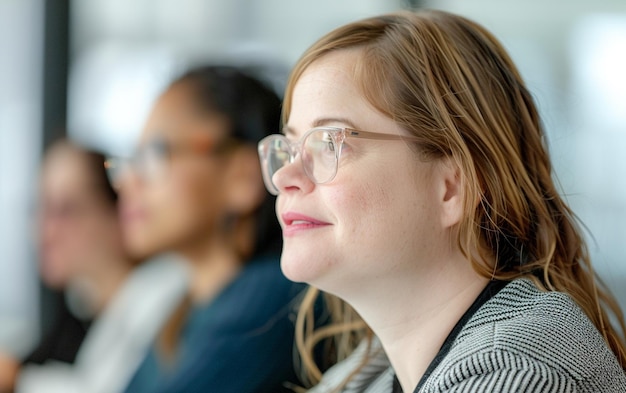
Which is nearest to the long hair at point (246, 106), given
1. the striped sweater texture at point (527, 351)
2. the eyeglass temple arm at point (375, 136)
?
the eyeglass temple arm at point (375, 136)

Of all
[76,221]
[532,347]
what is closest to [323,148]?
[532,347]

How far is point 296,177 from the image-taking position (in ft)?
4.46

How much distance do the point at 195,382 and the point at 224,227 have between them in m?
0.49

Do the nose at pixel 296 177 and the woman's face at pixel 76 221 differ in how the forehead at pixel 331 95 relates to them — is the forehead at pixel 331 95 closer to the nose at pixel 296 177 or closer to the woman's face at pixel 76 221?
the nose at pixel 296 177

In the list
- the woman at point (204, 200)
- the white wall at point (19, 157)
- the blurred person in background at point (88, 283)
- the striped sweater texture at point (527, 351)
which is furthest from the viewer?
the white wall at point (19, 157)

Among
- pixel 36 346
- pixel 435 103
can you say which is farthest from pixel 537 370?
pixel 36 346

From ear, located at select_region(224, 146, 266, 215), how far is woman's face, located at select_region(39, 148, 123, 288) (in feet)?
2.32

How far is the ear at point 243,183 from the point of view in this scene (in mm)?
2281

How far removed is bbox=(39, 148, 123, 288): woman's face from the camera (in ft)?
9.37

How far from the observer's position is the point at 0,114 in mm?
3980

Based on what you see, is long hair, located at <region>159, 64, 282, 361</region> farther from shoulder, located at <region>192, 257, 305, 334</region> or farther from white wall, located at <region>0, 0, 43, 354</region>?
white wall, located at <region>0, 0, 43, 354</region>

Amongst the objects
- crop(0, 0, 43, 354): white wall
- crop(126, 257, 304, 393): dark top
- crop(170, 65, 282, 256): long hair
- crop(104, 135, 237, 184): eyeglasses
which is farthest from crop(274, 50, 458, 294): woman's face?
crop(0, 0, 43, 354): white wall

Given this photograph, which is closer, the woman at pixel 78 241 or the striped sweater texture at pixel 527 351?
the striped sweater texture at pixel 527 351

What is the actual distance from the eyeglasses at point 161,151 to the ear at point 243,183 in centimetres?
5
